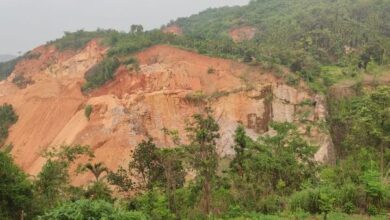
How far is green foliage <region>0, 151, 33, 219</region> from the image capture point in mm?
15086

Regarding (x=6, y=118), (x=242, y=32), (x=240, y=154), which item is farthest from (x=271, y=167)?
(x=242, y=32)

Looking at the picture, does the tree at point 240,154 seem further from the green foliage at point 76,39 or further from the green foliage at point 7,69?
the green foliage at point 7,69

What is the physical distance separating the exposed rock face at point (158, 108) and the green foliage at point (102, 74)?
24.3 inches

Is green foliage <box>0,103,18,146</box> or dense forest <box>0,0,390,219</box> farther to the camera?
green foliage <box>0,103,18,146</box>

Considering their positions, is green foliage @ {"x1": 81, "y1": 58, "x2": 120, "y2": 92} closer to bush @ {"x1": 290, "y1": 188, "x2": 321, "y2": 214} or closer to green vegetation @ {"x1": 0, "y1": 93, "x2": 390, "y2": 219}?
green vegetation @ {"x1": 0, "y1": 93, "x2": 390, "y2": 219}

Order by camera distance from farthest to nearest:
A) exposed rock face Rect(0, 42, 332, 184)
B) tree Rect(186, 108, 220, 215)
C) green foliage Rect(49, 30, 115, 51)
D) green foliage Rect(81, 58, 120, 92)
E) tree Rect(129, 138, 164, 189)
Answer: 1. green foliage Rect(49, 30, 115, 51)
2. green foliage Rect(81, 58, 120, 92)
3. exposed rock face Rect(0, 42, 332, 184)
4. tree Rect(129, 138, 164, 189)
5. tree Rect(186, 108, 220, 215)

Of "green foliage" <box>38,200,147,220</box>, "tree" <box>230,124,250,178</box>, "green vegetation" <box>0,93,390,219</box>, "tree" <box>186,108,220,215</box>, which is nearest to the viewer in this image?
"green foliage" <box>38,200,147,220</box>

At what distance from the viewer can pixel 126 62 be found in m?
32.9

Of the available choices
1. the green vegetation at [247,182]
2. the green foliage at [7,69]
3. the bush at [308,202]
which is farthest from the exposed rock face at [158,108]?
the green foliage at [7,69]

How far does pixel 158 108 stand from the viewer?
2919cm

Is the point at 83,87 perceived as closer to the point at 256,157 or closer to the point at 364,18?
the point at 256,157

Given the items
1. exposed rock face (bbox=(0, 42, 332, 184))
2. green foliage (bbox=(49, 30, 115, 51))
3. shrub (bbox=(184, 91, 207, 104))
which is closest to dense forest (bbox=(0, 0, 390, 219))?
exposed rock face (bbox=(0, 42, 332, 184))

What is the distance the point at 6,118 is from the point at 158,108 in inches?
500

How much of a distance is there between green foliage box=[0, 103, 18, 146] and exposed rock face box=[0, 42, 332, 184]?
0.53 metres
